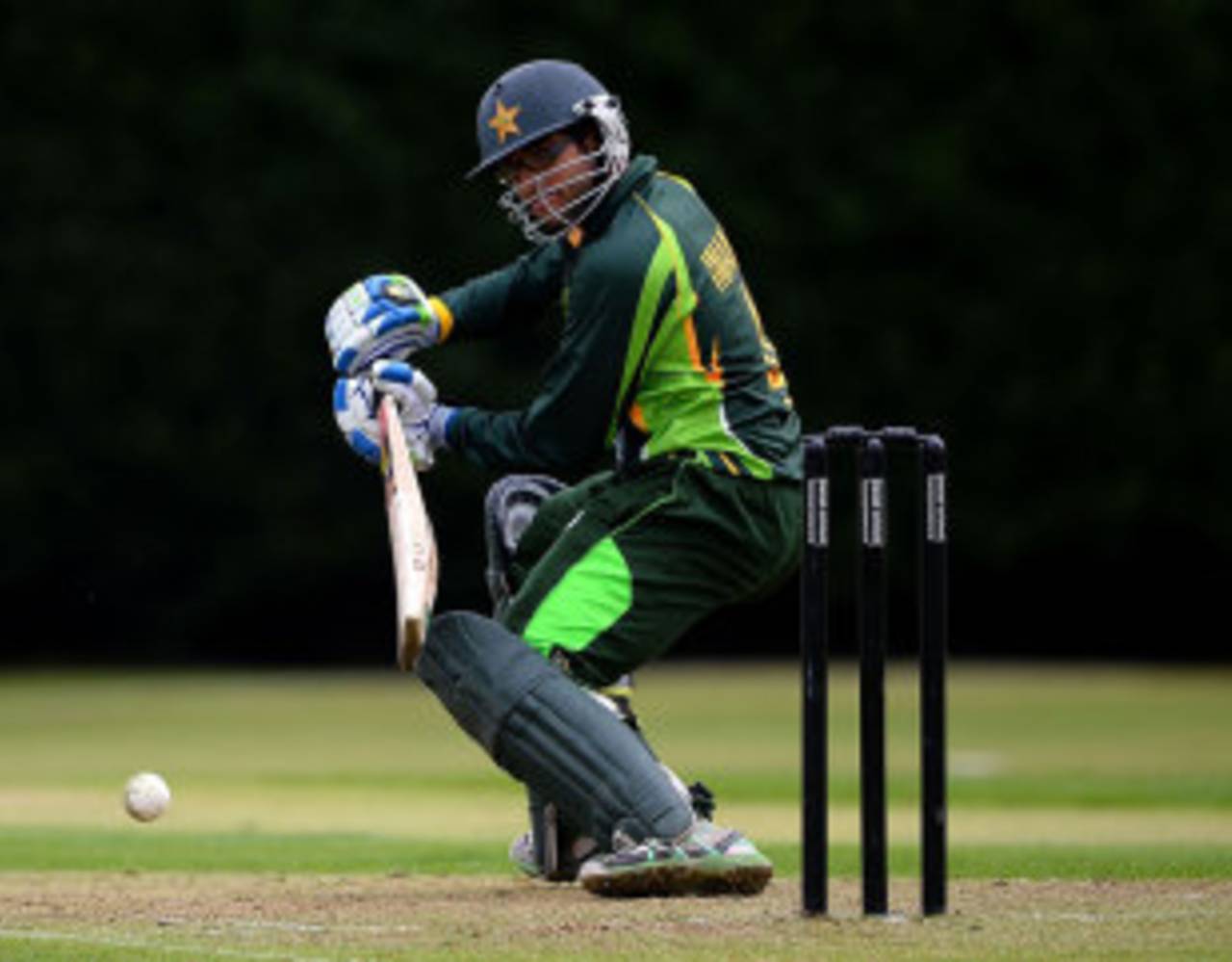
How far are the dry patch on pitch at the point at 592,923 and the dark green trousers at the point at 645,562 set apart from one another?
539 mm

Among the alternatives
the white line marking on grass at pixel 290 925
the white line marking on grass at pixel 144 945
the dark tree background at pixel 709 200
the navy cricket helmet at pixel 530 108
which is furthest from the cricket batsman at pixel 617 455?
the dark tree background at pixel 709 200

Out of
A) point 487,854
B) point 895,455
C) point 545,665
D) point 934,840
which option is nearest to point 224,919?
point 545,665

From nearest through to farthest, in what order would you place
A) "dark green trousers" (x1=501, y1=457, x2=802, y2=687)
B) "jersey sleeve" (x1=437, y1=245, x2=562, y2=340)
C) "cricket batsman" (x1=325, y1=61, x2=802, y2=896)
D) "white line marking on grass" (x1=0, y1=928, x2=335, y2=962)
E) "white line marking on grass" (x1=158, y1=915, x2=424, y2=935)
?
"white line marking on grass" (x1=0, y1=928, x2=335, y2=962) → "white line marking on grass" (x1=158, y1=915, x2=424, y2=935) → "cricket batsman" (x1=325, y1=61, x2=802, y2=896) → "dark green trousers" (x1=501, y1=457, x2=802, y2=687) → "jersey sleeve" (x1=437, y1=245, x2=562, y2=340)

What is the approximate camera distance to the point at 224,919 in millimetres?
6121

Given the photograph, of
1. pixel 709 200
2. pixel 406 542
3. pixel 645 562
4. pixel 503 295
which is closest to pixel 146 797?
pixel 503 295

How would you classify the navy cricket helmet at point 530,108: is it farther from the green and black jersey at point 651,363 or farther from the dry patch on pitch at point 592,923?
the dry patch on pitch at point 592,923

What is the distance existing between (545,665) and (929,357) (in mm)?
12944

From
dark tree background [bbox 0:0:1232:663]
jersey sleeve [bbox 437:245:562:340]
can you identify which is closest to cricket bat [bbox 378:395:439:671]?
jersey sleeve [bbox 437:245:562:340]

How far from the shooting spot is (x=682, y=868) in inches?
245

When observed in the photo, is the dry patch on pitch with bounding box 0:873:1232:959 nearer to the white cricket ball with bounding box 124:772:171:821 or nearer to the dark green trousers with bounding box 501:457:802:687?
the dark green trousers with bounding box 501:457:802:687

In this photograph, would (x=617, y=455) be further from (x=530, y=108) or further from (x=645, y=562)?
(x=530, y=108)

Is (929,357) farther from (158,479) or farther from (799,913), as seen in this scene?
(799,913)

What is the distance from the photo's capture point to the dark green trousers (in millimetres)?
6488

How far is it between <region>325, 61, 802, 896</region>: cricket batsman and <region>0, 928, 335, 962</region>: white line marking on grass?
3.33 ft
